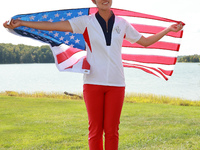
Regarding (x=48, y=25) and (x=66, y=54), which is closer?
(x=48, y=25)

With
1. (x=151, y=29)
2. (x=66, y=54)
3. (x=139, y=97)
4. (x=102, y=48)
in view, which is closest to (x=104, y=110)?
(x=102, y=48)

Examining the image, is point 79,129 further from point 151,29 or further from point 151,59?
point 151,29

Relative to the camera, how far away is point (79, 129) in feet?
21.1

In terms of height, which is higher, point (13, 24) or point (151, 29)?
point (13, 24)

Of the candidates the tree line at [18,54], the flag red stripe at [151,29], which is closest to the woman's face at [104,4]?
the flag red stripe at [151,29]

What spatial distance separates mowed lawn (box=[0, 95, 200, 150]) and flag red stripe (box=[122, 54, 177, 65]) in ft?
5.34

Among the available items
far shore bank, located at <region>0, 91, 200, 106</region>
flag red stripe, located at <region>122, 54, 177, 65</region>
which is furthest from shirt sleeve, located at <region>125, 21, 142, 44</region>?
far shore bank, located at <region>0, 91, 200, 106</region>

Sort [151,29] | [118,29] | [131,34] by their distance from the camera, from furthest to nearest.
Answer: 1. [151,29]
2. [131,34]
3. [118,29]

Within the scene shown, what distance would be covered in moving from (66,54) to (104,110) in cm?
102

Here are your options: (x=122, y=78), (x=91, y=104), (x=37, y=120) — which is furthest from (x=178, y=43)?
(x=37, y=120)

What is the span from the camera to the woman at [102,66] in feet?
9.30

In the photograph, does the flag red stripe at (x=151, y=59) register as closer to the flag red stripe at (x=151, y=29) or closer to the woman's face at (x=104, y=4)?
the flag red stripe at (x=151, y=29)

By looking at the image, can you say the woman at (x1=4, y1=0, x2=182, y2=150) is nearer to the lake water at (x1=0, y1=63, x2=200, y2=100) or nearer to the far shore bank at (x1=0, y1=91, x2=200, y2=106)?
the far shore bank at (x1=0, y1=91, x2=200, y2=106)

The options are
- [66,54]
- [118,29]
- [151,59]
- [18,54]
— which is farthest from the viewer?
[18,54]
